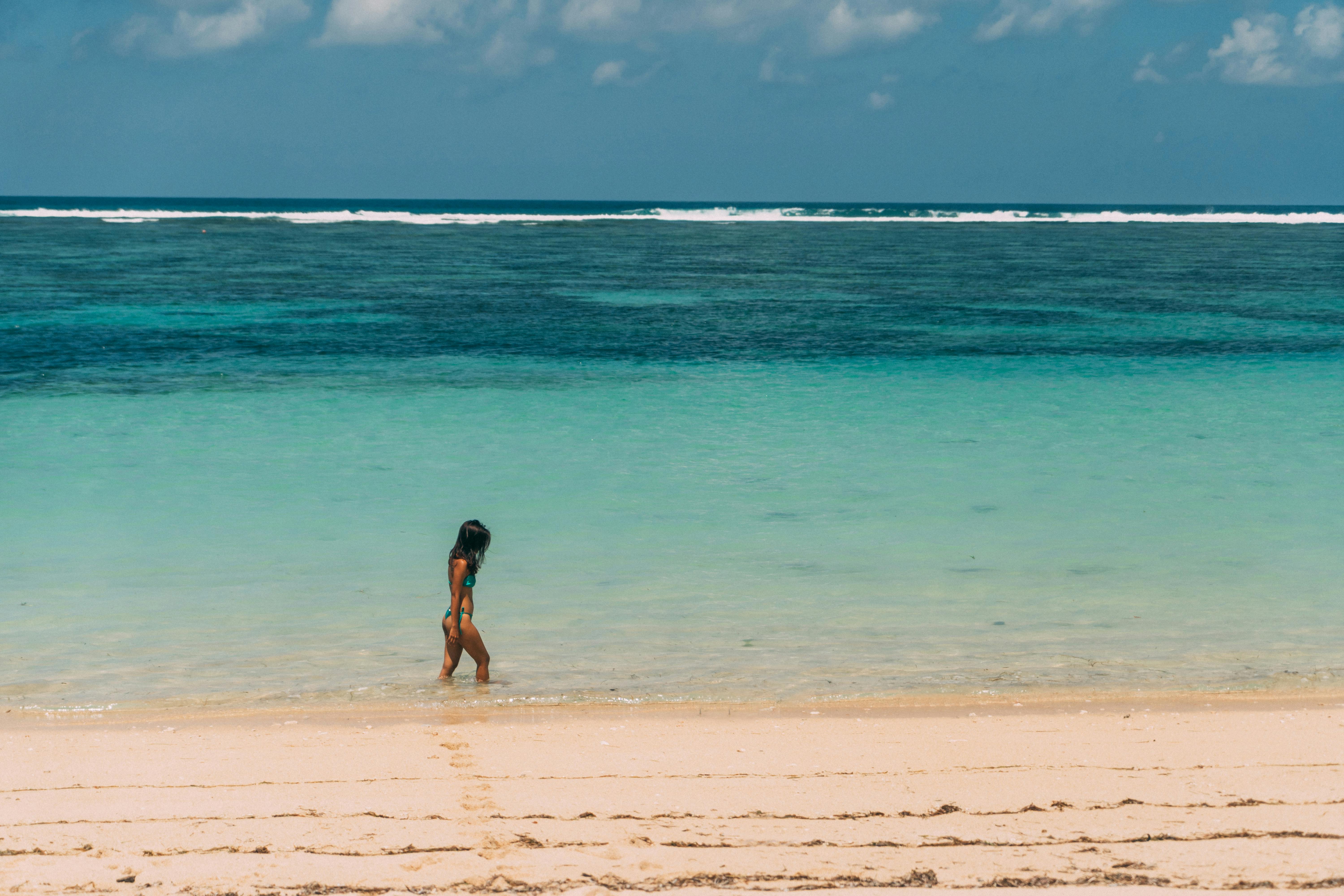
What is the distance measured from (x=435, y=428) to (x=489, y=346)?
6688 millimetres

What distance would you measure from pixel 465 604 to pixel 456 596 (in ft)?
0.22

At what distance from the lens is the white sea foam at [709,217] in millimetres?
73625

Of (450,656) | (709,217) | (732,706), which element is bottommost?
(732,706)

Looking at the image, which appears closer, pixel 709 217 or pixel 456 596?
pixel 456 596

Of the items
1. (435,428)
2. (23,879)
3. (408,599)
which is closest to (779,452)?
(435,428)

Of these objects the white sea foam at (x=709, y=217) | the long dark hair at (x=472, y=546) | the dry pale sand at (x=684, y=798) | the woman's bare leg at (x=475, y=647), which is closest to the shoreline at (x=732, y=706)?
the dry pale sand at (x=684, y=798)

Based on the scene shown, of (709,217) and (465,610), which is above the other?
(709,217)

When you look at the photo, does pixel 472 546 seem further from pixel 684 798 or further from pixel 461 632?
pixel 684 798

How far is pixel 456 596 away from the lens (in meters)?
5.90

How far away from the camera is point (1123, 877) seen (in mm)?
3764

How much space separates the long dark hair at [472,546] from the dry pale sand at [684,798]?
0.82 metres

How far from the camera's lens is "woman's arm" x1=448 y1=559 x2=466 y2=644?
5.87 meters

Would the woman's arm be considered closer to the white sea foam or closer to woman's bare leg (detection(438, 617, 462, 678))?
woman's bare leg (detection(438, 617, 462, 678))

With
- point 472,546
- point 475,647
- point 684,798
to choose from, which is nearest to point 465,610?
point 475,647
